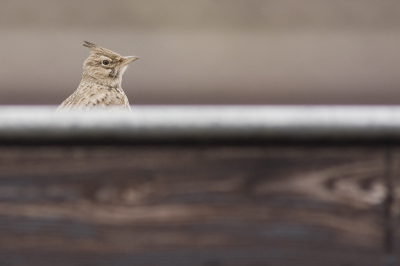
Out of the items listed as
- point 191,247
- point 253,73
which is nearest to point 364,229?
point 191,247

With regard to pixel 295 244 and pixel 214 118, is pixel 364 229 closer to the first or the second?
pixel 295 244

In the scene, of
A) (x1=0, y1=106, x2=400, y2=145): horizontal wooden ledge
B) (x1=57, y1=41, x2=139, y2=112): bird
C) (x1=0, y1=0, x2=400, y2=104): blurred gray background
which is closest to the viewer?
(x1=0, y1=106, x2=400, y2=145): horizontal wooden ledge

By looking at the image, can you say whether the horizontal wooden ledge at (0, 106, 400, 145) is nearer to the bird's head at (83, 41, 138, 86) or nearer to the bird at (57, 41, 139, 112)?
→ the bird at (57, 41, 139, 112)

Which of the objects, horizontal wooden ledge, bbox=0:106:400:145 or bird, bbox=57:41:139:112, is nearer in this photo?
horizontal wooden ledge, bbox=0:106:400:145

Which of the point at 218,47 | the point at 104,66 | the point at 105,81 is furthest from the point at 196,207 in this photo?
the point at 218,47

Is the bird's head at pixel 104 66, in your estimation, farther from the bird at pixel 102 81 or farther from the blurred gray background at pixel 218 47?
the blurred gray background at pixel 218 47

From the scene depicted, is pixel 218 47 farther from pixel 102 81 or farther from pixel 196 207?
pixel 196 207

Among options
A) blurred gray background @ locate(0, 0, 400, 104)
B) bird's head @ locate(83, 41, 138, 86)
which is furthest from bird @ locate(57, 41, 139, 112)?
blurred gray background @ locate(0, 0, 400, 104)

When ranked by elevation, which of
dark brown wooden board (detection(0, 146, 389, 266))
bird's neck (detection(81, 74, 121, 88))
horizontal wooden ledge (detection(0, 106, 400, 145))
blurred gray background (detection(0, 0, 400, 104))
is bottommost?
dark brown wooden board (detection(0, 146, 389, 266))
